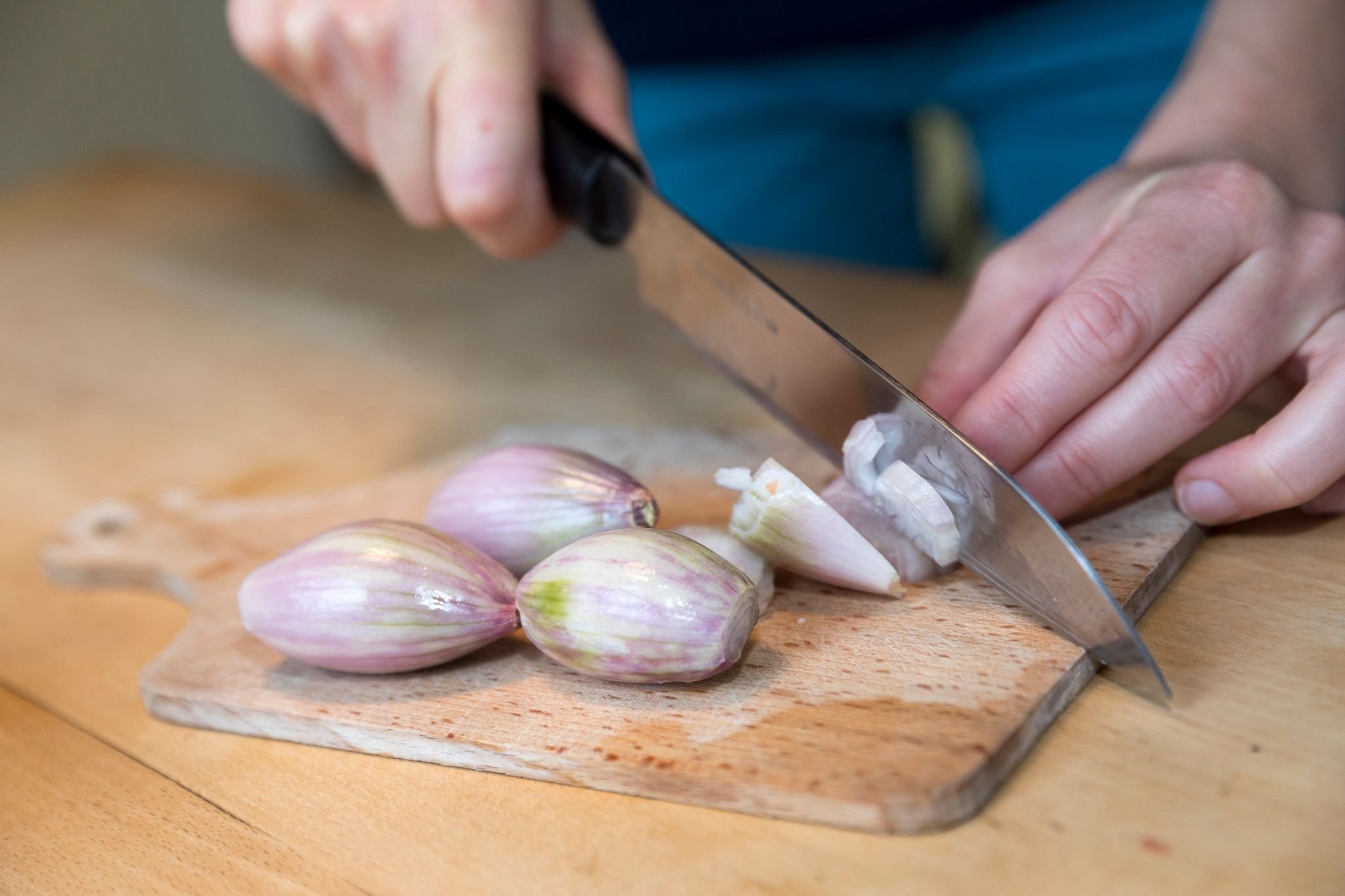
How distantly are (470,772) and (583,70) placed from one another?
752 mm

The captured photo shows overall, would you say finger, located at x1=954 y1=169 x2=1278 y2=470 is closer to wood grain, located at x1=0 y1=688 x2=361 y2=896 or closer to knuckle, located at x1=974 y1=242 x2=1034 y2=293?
knuckle, located at x1=974 y1=242 x2=1034 y2=293

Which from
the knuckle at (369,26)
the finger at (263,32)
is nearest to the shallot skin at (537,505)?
the knuckle at (369,26)

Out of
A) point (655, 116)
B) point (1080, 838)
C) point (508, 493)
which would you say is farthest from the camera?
point (655, 116)

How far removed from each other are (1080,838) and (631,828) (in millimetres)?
238

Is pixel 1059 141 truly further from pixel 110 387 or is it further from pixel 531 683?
pixel 110 387

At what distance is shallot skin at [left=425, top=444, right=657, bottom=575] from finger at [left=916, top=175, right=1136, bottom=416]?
0.27 m

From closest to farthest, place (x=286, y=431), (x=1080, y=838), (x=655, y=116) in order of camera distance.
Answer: (x=1080, y=838), (x=286, y=431), (x=655, y=116)

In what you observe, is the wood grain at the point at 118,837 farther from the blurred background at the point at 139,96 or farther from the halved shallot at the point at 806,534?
the blurred background at the point at 139,96

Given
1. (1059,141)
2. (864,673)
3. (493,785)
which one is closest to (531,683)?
(493,785)

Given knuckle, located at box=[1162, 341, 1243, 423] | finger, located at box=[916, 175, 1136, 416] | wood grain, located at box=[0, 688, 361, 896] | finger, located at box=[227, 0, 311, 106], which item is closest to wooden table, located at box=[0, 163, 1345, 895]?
wood grain, located at box=[0, 688, 361, 896]

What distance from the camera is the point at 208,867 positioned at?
0.67 meters

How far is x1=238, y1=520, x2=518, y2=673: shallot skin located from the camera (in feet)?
2.44

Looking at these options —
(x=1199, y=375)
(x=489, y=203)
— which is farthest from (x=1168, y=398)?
(x=489, y=203)

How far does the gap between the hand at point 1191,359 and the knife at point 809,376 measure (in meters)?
0.07
